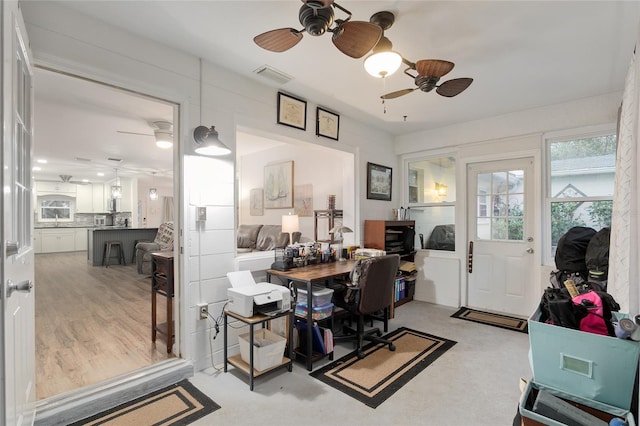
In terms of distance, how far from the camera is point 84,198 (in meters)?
11.0

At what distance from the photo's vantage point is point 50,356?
2.63m

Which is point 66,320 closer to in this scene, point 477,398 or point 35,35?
point 35,35

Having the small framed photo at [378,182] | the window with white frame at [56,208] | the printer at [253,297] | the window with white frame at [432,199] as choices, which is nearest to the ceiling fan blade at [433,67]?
the printer at [253,297]

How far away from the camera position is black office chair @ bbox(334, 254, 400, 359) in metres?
2.67

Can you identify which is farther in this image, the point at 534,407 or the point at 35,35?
the point at 35,35

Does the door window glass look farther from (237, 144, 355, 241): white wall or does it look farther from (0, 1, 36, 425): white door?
(0, 1, 36, 425): white door

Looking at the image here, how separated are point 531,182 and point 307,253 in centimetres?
289

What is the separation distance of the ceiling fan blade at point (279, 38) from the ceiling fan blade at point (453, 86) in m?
1.21

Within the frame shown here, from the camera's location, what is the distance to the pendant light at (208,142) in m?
2.32

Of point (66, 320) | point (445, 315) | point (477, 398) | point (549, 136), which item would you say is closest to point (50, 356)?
point (66, 320)

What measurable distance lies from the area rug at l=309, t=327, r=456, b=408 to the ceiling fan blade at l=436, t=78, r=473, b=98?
227 centimetres

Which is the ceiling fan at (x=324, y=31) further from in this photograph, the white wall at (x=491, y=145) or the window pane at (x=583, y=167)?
the window pane at (x=583, y=167)

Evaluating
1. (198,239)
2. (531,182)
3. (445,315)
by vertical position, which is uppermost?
(531,182)

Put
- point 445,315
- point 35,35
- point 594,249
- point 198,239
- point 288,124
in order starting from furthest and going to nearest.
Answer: point 445,315, point 288,124, point 594,249, point 198,239, point 35,35
